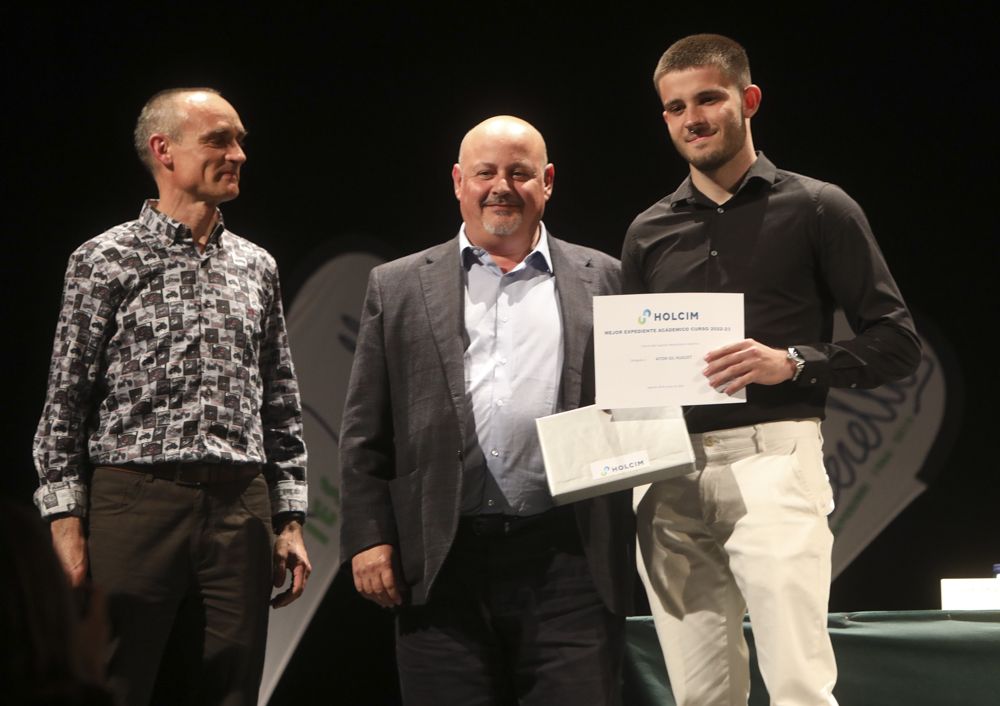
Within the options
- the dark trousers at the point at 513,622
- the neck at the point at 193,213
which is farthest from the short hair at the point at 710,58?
the neck at the point at 193,213

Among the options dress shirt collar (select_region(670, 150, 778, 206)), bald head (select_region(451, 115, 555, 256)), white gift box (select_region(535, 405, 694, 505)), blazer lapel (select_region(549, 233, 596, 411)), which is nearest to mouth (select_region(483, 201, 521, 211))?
bald head (select_region(451, 115, 555, 256))

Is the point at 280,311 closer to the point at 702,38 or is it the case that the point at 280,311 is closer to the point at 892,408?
the point at 702,38

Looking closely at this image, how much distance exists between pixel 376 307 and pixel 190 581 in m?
0.69

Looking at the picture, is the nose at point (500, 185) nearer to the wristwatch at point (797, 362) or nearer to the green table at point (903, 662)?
the wristwatch at point (797, 362)

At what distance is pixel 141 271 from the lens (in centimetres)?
251

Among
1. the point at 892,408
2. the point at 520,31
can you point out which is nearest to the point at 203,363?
the point at 520,31

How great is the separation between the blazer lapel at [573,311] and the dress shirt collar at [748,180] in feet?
0.83

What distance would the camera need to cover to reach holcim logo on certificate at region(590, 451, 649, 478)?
2160mm

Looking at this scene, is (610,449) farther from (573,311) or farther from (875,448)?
(875,448)

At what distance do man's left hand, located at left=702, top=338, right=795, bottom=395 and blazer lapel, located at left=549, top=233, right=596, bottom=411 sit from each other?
1.09 ft

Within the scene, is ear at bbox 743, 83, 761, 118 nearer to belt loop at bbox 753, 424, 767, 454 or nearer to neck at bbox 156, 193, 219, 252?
belt loop at bbox 753, 424, 767, 454

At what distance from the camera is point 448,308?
244 cm

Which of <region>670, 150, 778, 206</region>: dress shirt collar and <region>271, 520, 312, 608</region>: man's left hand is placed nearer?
<region>670, 150, 778, 206</region>: dress shirt collar

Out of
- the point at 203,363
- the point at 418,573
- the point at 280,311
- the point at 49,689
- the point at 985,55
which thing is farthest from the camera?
the point at 985,55
